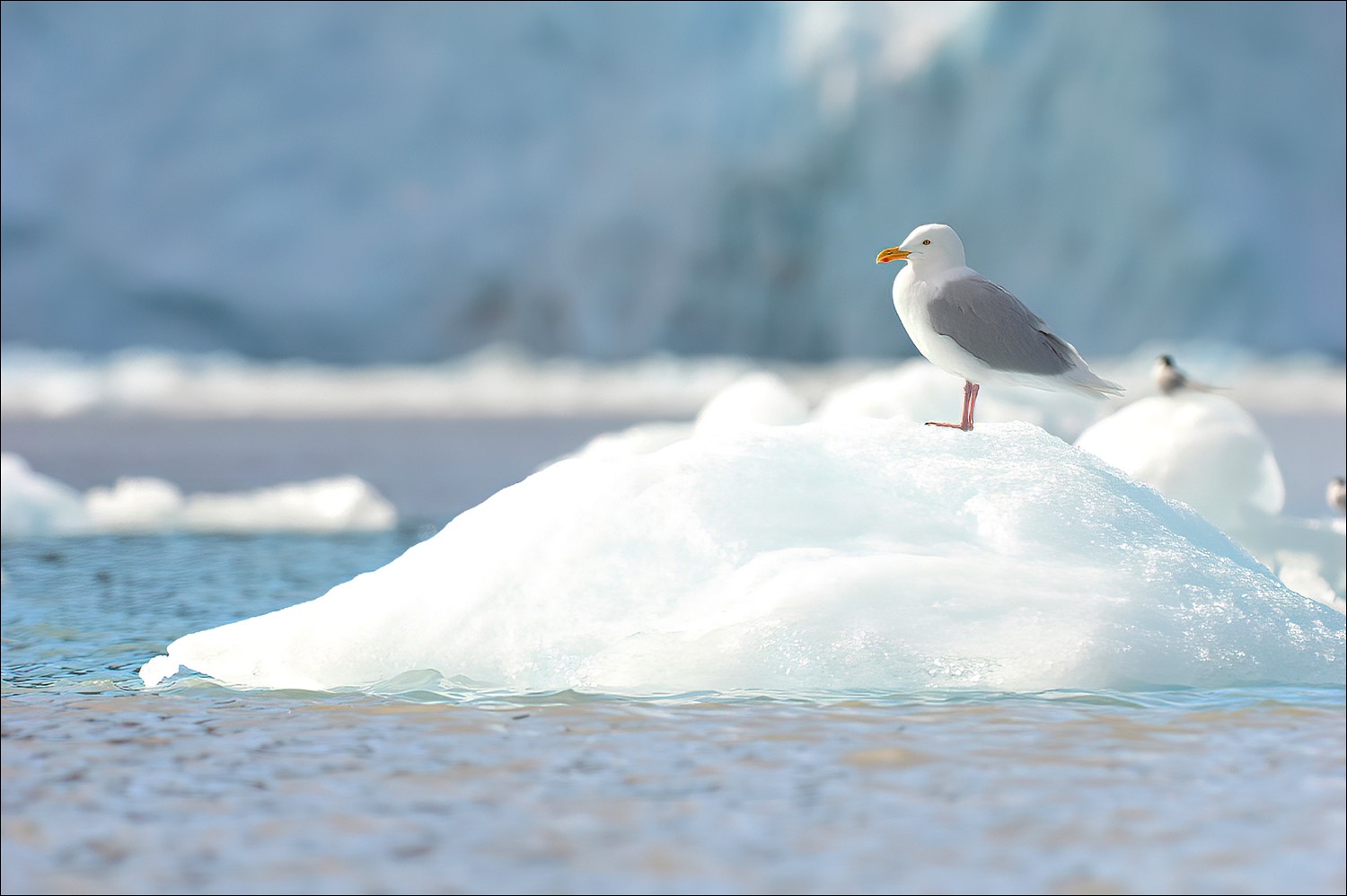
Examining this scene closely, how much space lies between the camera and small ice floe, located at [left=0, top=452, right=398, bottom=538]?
14.0m

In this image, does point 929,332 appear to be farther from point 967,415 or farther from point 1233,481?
point 1233,481

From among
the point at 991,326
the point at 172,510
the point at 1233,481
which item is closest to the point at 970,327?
the point at 991,326

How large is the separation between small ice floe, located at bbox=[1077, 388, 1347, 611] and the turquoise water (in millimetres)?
4101

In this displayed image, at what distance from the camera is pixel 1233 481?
26.5 ft

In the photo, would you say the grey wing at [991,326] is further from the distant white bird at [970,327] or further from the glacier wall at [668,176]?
the glacier wall at [668,176]

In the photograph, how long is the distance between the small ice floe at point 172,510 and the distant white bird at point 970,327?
1019cm

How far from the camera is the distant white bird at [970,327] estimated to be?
15.9ft

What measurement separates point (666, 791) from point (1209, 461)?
Result: 19.3ft

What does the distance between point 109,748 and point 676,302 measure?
30.4 m

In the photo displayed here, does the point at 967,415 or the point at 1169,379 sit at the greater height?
the point at 1169,379

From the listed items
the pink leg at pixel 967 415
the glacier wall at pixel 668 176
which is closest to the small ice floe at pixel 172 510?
the pink leg at pixel 967 415

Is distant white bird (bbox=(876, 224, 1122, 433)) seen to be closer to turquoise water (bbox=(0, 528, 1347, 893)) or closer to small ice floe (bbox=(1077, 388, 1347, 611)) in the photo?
turquoise water (bbox=(0, 528, 1347, 893))

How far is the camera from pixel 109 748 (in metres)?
3.54

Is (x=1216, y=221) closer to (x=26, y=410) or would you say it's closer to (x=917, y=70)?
(x=917, y=70)
